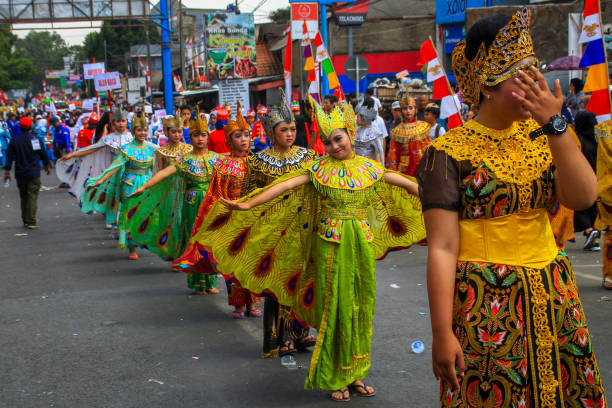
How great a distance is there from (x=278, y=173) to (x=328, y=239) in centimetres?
120

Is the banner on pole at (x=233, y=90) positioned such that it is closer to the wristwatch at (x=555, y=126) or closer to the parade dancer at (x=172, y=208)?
the parade dancer at (x=172, y=208)

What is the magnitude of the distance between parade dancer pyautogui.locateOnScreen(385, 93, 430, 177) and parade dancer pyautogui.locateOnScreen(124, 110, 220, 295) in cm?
422

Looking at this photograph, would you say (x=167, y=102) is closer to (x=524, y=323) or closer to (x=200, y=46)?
(x=524, y=323)

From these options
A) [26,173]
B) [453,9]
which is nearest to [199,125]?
[26,173]

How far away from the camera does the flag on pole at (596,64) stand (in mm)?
7684

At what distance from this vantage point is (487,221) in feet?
8.38

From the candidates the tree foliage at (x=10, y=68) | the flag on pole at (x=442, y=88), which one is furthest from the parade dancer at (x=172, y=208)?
the tree foliage at (x=10, y=68)

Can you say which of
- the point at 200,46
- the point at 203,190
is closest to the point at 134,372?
the point at 203,190

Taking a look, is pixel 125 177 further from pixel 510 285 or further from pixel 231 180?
pixel 510 285

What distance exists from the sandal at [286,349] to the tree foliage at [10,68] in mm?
→ 79599

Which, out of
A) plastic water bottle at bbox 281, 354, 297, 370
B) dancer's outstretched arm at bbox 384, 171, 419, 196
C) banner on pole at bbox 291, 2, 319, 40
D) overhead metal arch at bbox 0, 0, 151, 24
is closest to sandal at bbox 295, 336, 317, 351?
plastic water bottle at bbox 281, 354, 297, 370

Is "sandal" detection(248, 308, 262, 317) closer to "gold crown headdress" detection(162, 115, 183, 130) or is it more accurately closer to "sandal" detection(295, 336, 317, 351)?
"sandal" detection(295, 336, 317, 351)

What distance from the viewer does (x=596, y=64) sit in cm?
787

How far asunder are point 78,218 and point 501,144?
14.3m
